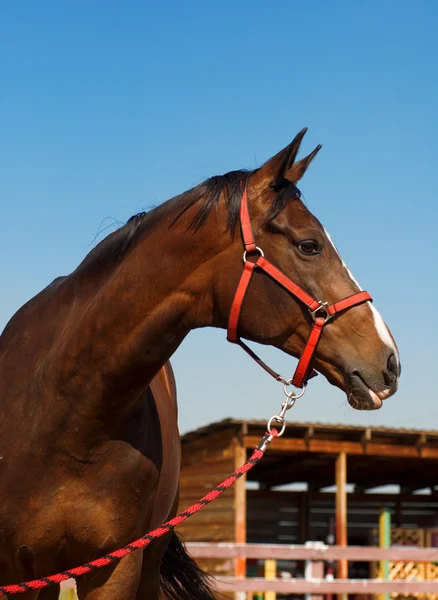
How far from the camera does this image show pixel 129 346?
3.22 meters

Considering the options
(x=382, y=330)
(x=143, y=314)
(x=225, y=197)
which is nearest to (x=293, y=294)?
(x=382, y=330)

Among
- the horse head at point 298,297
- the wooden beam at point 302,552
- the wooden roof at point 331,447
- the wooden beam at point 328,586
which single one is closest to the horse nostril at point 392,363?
the horse head at point 298,297

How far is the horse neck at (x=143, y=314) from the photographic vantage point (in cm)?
320

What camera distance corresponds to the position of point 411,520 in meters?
19.9

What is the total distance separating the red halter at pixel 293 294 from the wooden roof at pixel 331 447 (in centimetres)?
998

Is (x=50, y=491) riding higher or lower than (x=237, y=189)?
lower

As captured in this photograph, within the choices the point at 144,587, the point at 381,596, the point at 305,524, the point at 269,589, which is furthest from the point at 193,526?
the point at 144,587

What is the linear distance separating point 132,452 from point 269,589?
716cm

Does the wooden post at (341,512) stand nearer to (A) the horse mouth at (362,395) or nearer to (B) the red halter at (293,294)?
(B) the red halter at (293,294)

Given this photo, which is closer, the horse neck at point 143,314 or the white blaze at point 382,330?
the white blaze at point 382,330

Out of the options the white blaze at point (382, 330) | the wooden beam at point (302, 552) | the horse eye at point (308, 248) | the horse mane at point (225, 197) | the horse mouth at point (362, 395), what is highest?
the horse mane at point (225, 197)

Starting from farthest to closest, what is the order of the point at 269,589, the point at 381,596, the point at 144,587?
the point at 381,596, the point at 269,589, the point at 144,587

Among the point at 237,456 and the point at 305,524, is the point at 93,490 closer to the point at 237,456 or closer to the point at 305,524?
the point at 237,456

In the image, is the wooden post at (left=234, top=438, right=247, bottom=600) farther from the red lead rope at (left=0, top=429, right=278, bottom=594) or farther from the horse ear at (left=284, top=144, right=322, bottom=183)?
the horse ear at (left=284, top=144, right=322, bottom=183)
